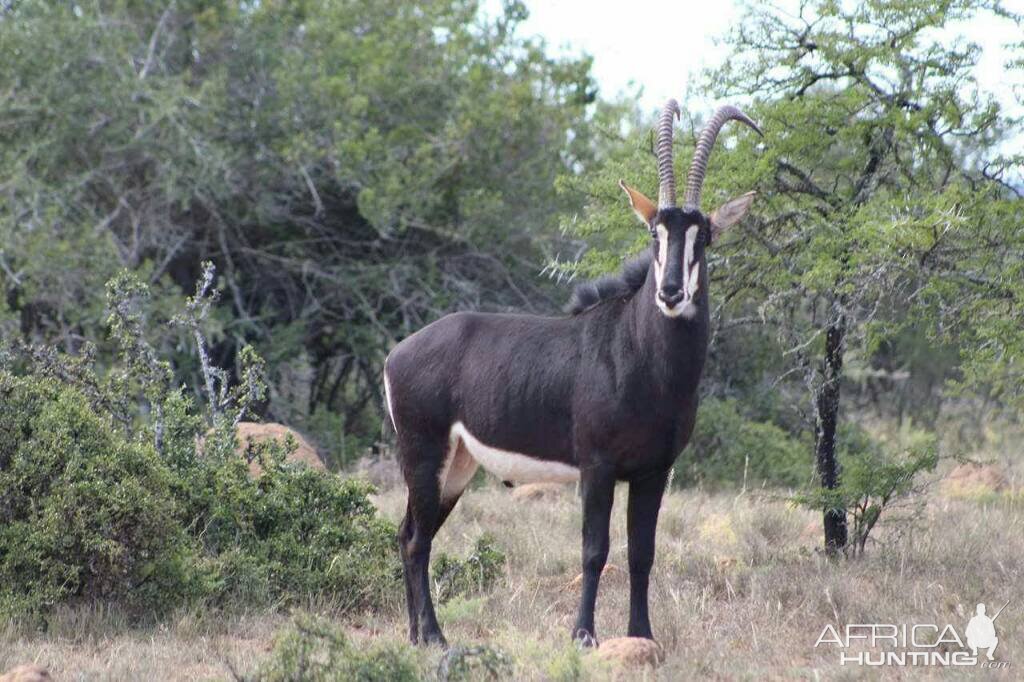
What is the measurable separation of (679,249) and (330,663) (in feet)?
8.90

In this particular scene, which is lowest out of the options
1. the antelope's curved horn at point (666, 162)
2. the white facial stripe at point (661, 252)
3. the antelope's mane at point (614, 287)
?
the antelope's mane at point (614, 287)

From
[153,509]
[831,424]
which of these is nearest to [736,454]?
[831,424]

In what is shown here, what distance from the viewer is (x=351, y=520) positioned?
8812mm

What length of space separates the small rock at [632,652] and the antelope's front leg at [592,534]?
0.44m

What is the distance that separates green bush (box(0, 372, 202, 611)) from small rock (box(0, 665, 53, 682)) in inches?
57.0

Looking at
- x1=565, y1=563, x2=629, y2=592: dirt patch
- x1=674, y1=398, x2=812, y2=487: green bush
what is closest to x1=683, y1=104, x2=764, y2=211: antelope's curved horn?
x1=565, y1=563, x2=629, y2=592: dirt patch

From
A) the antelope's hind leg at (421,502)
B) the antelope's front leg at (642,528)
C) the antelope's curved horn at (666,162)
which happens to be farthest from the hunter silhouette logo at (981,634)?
the antelope's hind leg at (421,502)

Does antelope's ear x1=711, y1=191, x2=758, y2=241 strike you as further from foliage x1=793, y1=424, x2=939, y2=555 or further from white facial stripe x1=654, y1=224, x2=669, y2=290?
foliage x1=793, y1=424, x2=939, y2=555

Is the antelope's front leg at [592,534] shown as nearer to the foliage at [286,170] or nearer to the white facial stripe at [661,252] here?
the white facial stripe at [661,252]

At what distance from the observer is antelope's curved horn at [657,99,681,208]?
722 cm

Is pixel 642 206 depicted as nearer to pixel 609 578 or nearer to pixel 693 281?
pixel 693 281

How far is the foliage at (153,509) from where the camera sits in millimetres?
7547

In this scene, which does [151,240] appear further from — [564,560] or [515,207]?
[564,560]

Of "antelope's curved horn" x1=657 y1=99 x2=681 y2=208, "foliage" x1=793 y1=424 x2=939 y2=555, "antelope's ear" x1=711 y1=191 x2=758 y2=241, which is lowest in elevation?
"foliage" x1=793 y1=424 x2=939 y2=555
